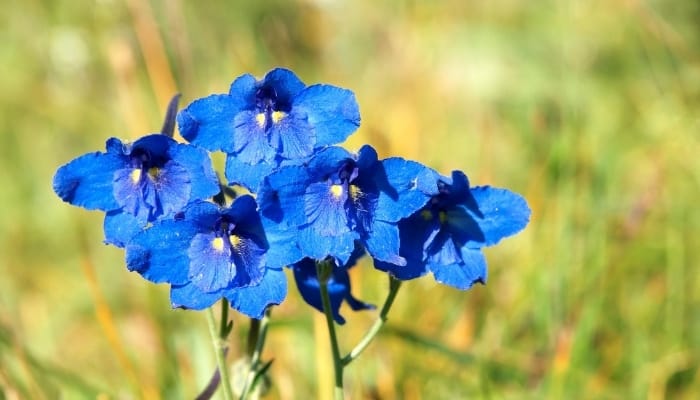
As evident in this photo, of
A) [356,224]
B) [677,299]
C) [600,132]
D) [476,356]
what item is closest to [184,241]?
[356,224]

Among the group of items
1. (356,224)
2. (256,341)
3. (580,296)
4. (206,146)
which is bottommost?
(580,296)

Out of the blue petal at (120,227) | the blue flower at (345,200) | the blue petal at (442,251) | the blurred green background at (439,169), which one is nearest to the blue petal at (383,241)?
the blue flower at (345,200)

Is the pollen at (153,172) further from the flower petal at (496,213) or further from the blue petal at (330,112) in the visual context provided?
the flower petal at (496,213)

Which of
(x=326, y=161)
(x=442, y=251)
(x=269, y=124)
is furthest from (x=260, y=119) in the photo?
(x=442, y=251)

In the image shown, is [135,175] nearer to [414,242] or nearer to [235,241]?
[235,241]

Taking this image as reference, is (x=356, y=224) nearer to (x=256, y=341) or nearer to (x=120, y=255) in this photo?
(x=256, y=341)

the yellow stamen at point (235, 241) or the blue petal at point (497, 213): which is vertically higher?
the yellow stamen at point (235, 241)

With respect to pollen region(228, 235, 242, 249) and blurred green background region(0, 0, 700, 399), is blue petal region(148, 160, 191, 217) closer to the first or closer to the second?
pollen region(228, 235, 242, 249)

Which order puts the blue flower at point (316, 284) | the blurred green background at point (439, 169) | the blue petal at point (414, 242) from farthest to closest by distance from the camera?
the blurred green background at point (439, 169)
the blue flower at point (316, 284)
the blue petal at point (414, 242)
